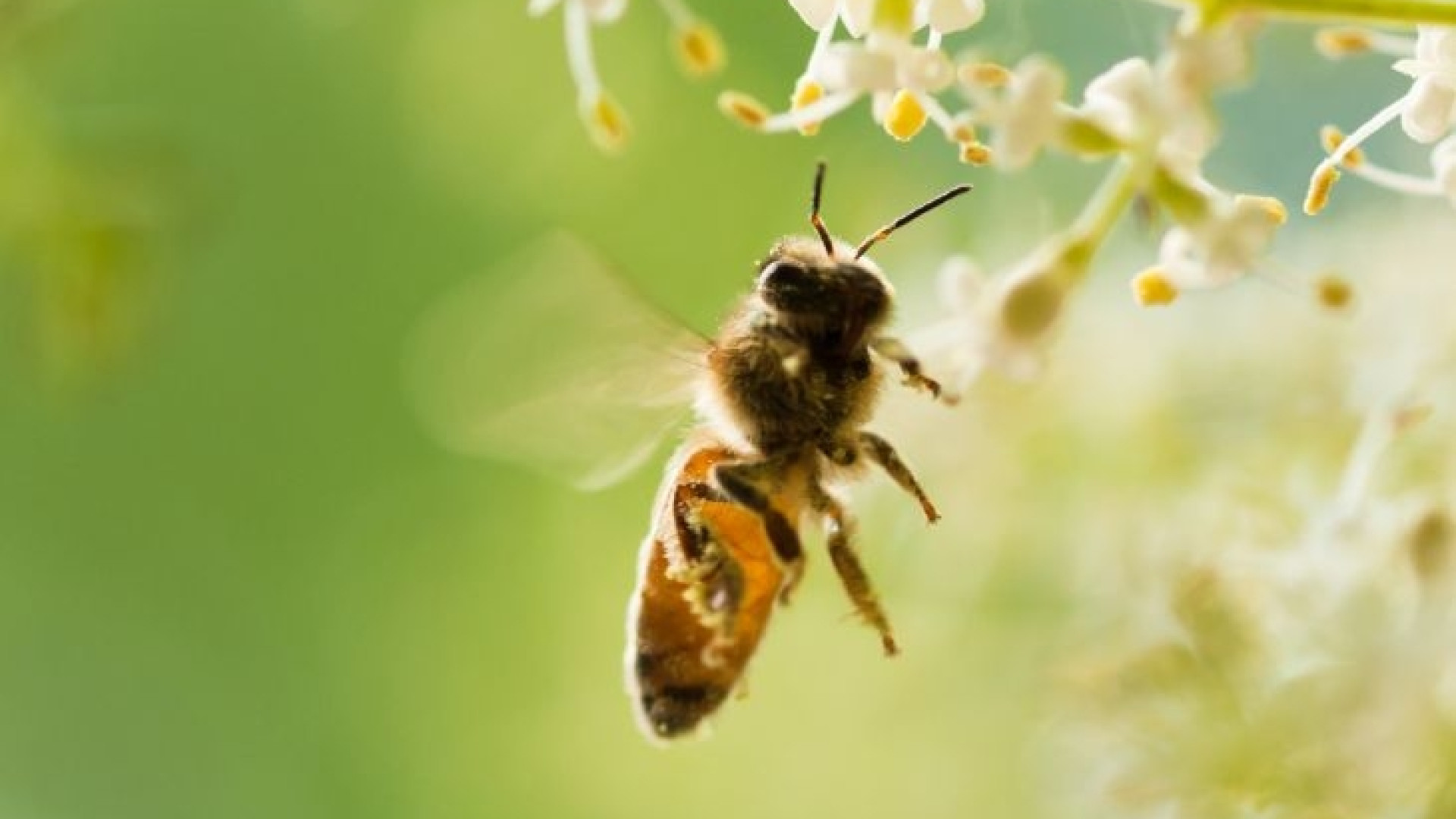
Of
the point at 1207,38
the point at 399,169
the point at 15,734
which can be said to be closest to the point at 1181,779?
the point at 1207,38

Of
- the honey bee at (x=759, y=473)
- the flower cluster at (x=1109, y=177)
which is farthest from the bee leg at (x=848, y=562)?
the flower cluster at (x=1109, y=177)

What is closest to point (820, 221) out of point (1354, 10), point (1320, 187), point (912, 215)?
point (912, 215)

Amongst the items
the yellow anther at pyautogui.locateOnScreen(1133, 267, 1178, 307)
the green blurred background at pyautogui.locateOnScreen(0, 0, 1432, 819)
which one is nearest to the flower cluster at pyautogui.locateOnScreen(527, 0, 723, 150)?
the yellow anther at pyautogui.locateOnScreen(1133, 267, 1178, 307)

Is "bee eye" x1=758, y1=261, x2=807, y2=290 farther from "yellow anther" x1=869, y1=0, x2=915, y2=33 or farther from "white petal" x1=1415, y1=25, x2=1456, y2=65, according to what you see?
"white petal" x1=1415, y1=25, x2=1456, y2=65

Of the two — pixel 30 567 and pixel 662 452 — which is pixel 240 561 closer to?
pixel 30 567

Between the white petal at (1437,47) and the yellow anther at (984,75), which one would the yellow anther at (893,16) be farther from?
the white petal at (1437,47)

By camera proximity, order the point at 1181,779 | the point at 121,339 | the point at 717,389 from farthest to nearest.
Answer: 1. the point at 121,339
2. the point at 1181,779
3. the point at 717,389

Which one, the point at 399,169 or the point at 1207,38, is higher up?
the point at 399,169
